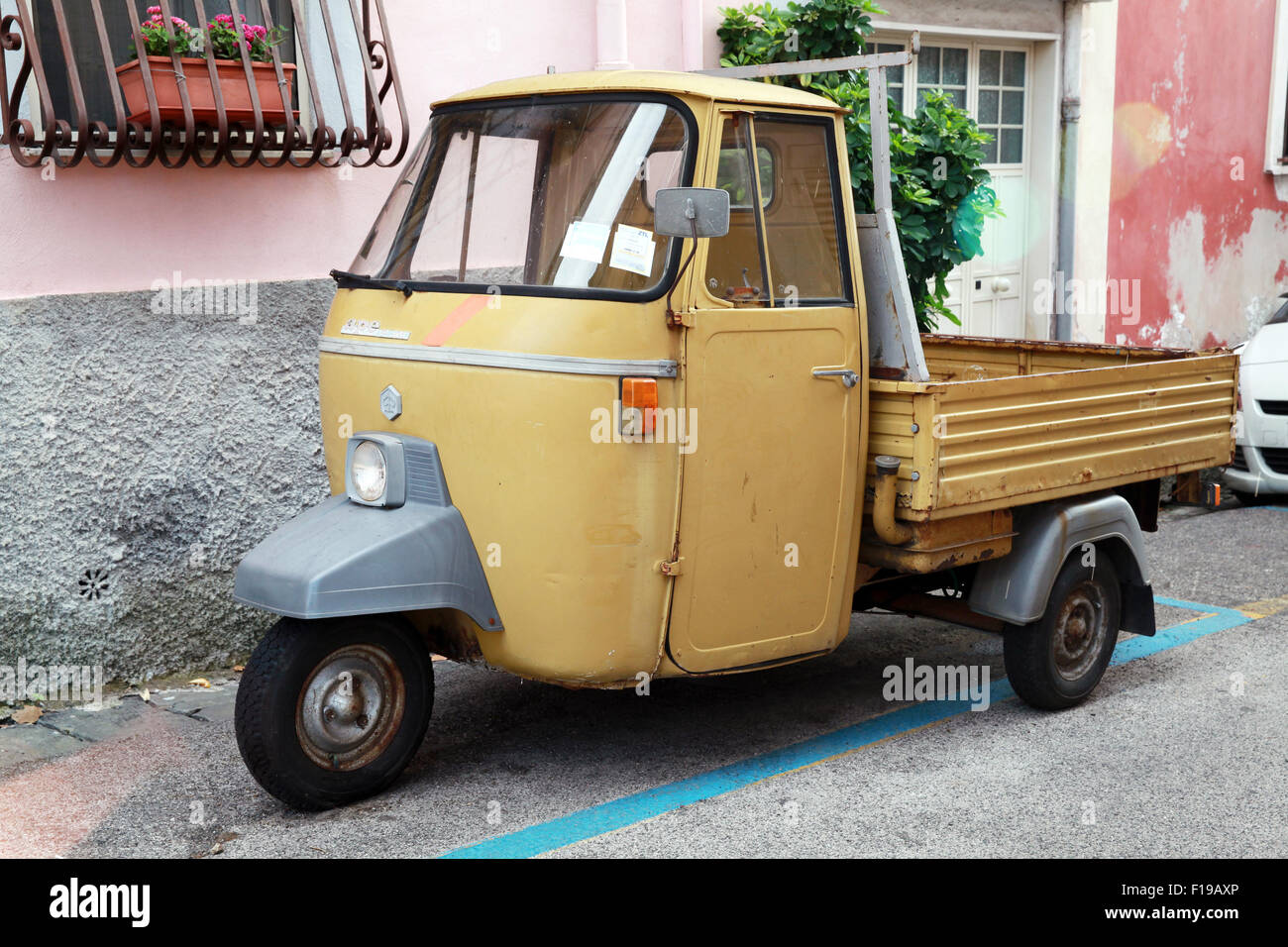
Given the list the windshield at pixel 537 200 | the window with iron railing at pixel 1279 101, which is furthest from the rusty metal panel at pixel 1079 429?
the window with iron railing at pixel 1279 101

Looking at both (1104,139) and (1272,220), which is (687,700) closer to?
(1104,139)

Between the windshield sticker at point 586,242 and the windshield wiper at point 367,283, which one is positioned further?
the windshield wiper at point 367,283

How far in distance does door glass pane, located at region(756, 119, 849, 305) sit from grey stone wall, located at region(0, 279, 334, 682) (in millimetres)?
2592

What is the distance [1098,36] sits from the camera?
34.3ft

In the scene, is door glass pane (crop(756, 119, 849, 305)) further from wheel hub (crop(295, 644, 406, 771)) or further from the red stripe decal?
wheel hub (crop(295, 644, 406, 771))

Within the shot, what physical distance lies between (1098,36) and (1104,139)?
0.75 metres

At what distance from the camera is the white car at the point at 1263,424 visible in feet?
30.0

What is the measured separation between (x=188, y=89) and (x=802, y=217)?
262 cm

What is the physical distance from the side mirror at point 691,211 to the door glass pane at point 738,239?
0.26 meters

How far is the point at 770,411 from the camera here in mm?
4570

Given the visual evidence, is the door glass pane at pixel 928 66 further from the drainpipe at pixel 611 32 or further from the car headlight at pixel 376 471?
the car headlight at pixel 376 471

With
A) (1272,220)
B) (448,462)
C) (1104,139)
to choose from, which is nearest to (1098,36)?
(1104,139)

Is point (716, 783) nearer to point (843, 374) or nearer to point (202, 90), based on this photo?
point (843, 374)

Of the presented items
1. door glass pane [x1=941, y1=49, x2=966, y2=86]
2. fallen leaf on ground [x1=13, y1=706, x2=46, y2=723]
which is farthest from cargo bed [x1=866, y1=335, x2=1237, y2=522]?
door glass pane [x1=941, y1=49, x2=966, y2=86]
